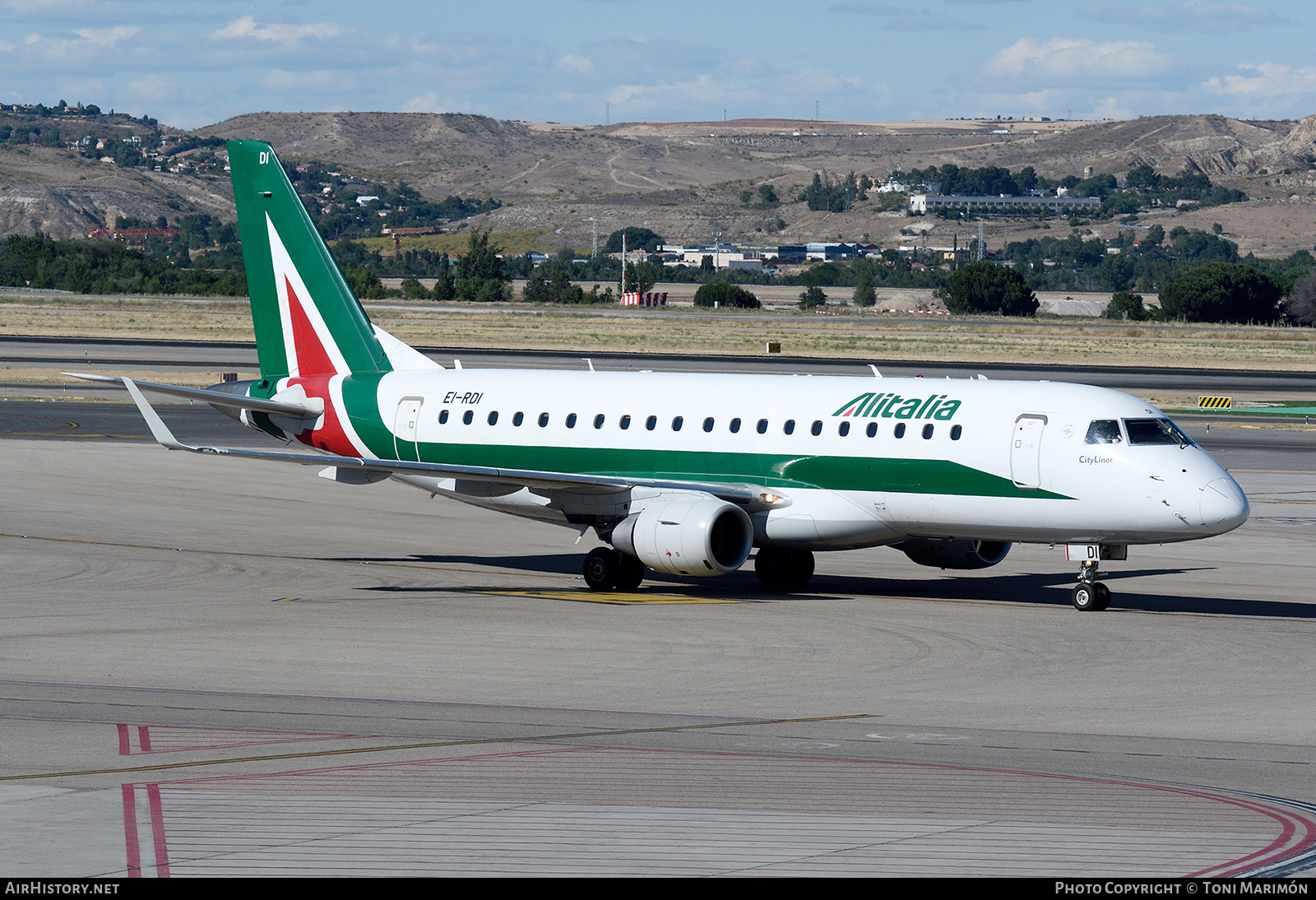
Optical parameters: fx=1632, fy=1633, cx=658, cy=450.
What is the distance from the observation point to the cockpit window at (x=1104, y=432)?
29266 millimetres

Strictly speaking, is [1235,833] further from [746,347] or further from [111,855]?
[746,347]

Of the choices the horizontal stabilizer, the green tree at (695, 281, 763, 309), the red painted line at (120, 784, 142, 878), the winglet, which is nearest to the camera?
the red painted line at (120, 784, 142, 878)

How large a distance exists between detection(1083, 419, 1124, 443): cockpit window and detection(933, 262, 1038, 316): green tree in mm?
154801

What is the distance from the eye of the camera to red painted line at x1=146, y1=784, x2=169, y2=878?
12.8m

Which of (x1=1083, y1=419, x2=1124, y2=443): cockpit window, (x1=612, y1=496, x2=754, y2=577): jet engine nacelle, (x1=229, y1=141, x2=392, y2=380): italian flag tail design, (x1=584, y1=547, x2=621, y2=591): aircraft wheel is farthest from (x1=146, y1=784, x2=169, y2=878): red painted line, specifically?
(x1=229, y1=141, x2=392, y2=380): italian flag tail design

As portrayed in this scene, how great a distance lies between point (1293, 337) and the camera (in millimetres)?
139250

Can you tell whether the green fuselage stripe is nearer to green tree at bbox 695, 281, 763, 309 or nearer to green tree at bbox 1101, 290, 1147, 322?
green tree at bbox 695, 281, 763, 309

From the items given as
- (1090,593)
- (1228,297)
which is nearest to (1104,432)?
(1090,593)

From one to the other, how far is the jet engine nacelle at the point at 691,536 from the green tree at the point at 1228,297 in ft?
487

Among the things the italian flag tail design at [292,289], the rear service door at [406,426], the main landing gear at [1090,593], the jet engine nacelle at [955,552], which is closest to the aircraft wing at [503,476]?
the rear service door at [406,426]

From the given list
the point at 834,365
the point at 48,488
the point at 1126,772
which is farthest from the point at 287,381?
the point at 834,365

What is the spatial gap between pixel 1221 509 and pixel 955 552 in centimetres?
615

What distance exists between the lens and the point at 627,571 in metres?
32.2
